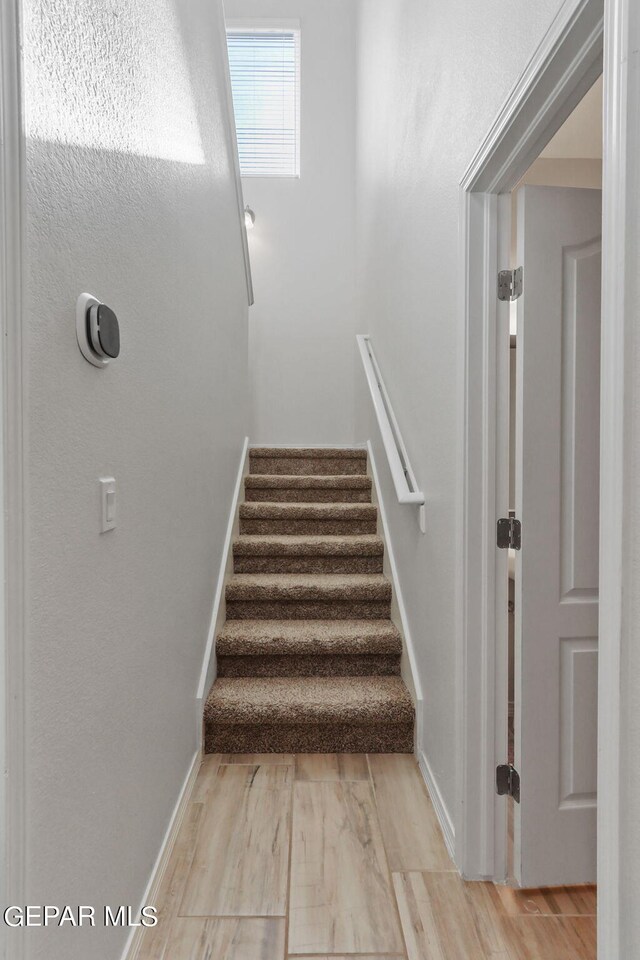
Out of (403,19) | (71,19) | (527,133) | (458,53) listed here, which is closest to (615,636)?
(527,133)

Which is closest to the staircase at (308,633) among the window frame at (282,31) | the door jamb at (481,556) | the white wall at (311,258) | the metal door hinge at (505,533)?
the door jamb at (481,556)

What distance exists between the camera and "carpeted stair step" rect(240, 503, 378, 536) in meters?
3.15

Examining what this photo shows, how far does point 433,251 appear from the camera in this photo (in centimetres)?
190

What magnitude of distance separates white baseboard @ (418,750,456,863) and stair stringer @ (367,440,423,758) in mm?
68

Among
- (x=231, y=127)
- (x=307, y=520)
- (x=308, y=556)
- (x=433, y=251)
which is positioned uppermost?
(x=231, y=127)

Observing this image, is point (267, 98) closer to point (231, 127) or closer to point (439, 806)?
point (231, 127)

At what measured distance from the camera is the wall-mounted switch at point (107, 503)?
1.07m

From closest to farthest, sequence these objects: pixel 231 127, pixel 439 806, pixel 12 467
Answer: pixel 12 467 < pixel 439 806 < pixel 231 127

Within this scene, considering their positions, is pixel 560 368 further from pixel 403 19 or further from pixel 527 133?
pixel 403 19

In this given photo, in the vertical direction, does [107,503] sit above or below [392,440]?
below

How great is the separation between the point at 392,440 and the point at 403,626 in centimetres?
81

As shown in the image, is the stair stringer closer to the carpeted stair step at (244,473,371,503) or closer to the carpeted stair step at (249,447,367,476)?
the carpeted stair step at (244,473,371,503)

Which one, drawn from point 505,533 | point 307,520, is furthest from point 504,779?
point 307,520

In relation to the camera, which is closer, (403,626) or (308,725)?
(308,725)
